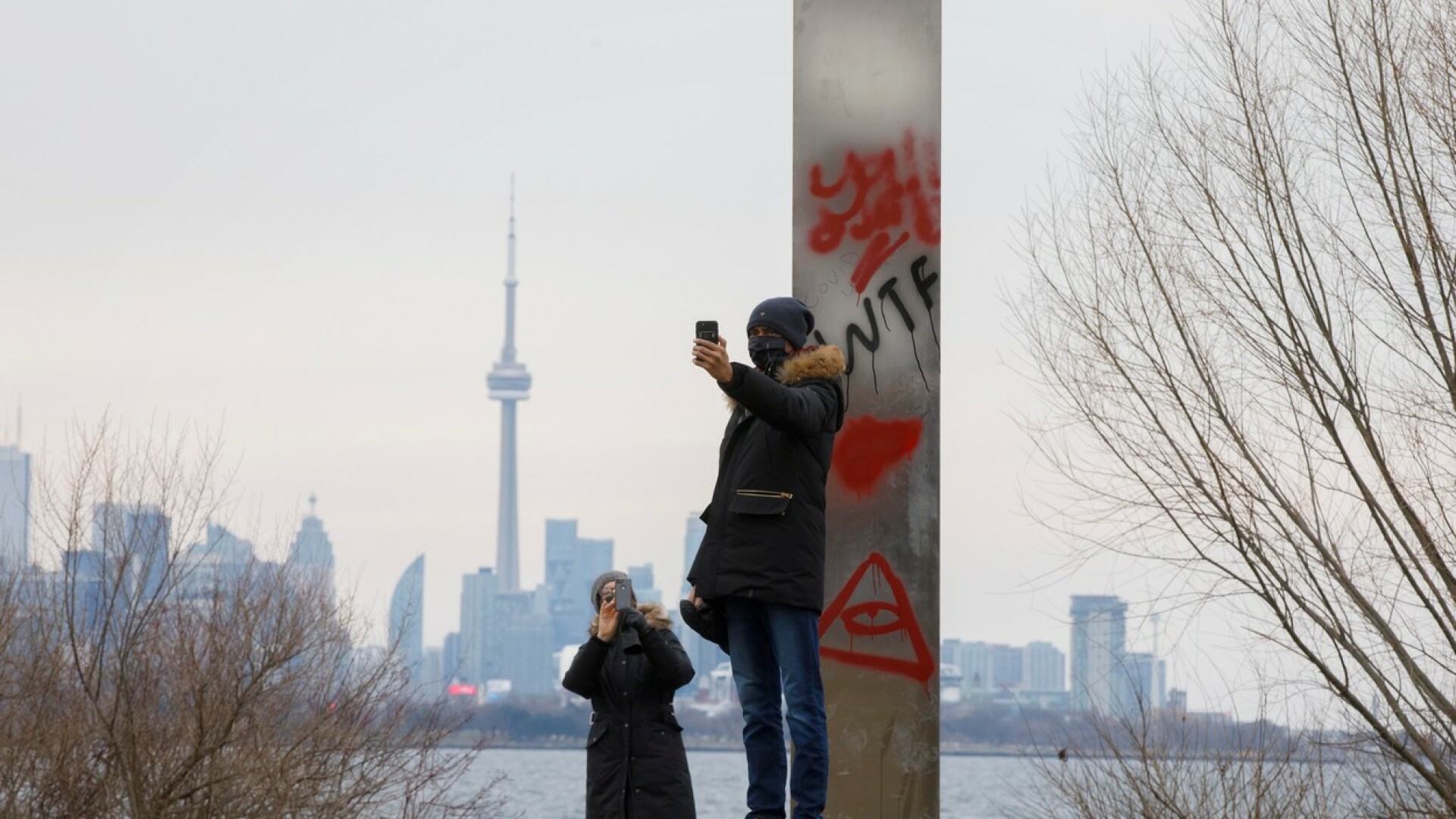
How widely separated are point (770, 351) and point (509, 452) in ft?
608

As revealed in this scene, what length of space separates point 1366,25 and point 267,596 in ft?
39.0

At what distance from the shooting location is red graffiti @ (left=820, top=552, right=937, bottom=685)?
6012 millimetres

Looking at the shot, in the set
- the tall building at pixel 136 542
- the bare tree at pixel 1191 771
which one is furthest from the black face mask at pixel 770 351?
the tall building at pixel 136 542

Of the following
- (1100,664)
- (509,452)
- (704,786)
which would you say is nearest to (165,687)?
(1100,664)

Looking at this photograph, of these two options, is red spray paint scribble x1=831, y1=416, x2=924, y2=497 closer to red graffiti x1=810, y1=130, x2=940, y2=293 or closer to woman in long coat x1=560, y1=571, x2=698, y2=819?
red graffiti x1=810, y1=130, x2=940, y2=293

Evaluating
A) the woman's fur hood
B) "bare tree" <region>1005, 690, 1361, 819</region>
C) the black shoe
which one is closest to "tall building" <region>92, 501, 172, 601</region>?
"bare tree" <region>1005, 690, 1361, 819</region>

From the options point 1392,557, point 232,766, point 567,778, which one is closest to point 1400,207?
point 1392,557

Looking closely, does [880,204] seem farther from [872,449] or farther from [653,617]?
[653,617]

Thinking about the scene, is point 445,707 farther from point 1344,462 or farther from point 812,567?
point 812,567

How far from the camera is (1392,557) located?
9.95 m

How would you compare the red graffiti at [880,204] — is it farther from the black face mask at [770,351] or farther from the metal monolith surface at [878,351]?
the black face mask at [770,351]

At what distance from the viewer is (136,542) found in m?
15.3

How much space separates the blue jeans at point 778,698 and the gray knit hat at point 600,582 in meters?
1.20

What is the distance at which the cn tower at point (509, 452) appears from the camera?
18738 centimetres
